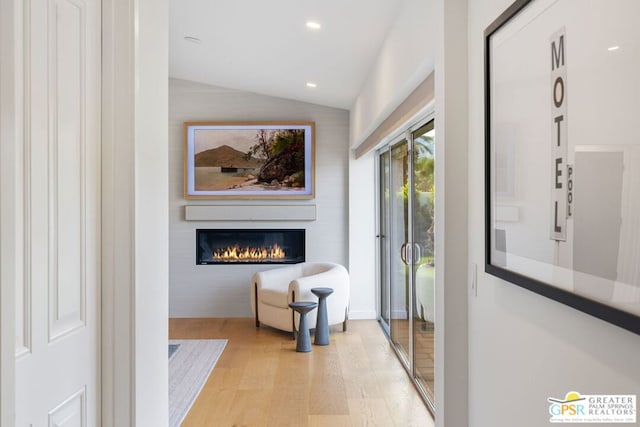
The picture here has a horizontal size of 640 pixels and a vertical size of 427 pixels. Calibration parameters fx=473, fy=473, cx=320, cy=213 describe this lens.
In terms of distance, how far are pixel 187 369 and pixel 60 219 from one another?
3142 mm

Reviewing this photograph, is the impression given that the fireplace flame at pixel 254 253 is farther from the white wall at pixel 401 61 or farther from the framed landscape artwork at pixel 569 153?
the framed landscape artwork at pixel 569 153

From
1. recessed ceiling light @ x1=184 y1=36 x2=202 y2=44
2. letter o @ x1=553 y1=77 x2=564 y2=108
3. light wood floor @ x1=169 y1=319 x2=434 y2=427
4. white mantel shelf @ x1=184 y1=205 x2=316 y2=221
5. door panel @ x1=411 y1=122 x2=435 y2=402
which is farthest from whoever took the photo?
white mantel shelf @ x1=184 y1=205 x2=316 y2=221

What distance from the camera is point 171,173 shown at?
20.0ft

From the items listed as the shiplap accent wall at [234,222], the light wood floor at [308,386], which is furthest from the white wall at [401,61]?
the light wood floor at [308,386]

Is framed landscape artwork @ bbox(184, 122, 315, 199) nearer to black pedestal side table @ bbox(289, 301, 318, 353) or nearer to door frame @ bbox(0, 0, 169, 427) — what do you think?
black pedestal side table @ bbox(289, 301, 318, 353)

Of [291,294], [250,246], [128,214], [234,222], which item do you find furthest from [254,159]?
[128,214]

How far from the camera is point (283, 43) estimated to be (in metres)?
3.98

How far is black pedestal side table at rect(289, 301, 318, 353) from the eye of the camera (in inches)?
182

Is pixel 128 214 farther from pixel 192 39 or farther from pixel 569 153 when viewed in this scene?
pixel 192 39

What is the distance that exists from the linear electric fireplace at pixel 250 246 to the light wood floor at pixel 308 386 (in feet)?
3.65

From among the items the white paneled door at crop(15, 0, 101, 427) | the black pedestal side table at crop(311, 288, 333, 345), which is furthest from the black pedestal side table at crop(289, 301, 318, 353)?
the white paneled door at crop(15, 0, 101, 427)

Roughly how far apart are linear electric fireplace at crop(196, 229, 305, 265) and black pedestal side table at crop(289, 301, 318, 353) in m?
1.34

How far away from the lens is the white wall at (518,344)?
91 centimetres

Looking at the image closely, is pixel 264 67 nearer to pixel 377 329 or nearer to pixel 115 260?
pixel 377 329
